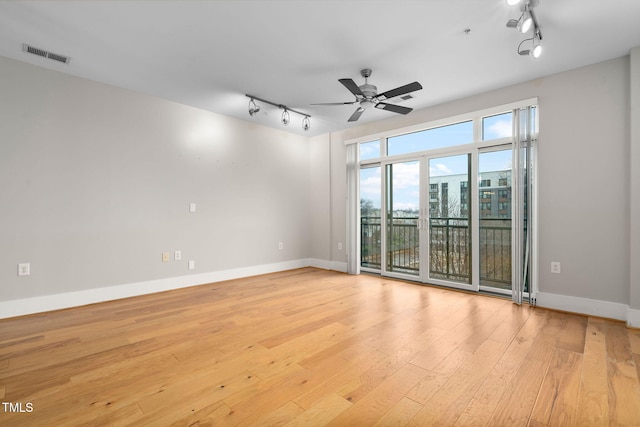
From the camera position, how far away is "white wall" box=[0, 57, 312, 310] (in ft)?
10.6

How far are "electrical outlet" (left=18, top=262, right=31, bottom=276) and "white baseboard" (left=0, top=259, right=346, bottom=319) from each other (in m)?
0.28

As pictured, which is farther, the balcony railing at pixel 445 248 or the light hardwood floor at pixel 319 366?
the balcony railing at pixel 445 248

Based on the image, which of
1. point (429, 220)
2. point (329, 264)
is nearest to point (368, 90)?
point (429, 220)

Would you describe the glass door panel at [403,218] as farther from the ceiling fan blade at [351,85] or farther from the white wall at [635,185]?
the white wall at [635,185]

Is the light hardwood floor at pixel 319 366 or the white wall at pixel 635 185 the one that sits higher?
the white wall at pixel 635 185

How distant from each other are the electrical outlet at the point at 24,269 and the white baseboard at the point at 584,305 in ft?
19.6

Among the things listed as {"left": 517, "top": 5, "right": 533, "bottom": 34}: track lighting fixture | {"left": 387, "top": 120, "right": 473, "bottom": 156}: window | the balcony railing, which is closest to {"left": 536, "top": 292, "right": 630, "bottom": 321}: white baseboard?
the balcony railing

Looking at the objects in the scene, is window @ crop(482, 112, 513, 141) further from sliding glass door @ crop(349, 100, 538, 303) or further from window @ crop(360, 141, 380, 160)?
window @ crop(360, 141, 380, 160)

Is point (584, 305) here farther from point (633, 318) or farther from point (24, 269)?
point (24, 269)

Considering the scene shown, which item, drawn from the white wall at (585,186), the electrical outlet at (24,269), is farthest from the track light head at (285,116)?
the electrical outlet at (24,269)

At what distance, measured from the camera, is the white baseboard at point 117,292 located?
126 inches

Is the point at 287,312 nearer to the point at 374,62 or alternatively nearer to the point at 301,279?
the point at 301,279

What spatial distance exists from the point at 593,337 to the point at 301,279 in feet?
12.1

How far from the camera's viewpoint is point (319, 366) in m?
2.15
